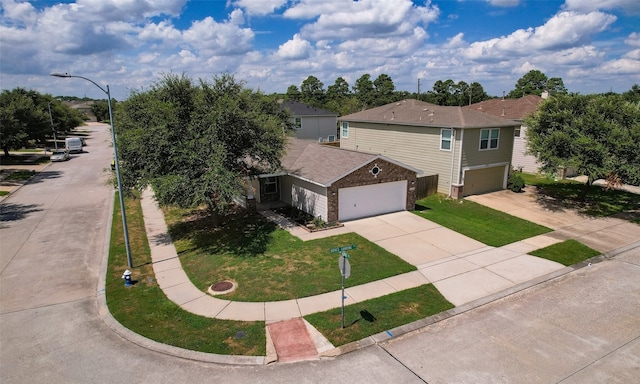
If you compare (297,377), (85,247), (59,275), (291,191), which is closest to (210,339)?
(297,377)

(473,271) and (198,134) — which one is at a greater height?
(198,134)

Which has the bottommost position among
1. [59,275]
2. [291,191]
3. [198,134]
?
[59,275]

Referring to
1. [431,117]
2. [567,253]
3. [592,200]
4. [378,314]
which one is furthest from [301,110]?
[378,314]

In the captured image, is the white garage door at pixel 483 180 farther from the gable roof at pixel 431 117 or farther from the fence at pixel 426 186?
the gable roof at pixel 431 117

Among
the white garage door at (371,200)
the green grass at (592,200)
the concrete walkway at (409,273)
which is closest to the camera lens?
the concrete walkway at (409,273)

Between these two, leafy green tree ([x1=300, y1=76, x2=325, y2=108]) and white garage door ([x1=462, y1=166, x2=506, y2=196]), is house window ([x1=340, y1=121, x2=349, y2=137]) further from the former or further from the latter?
leafy green tree ([x1=300, y1=76, x2=325, y2=108])

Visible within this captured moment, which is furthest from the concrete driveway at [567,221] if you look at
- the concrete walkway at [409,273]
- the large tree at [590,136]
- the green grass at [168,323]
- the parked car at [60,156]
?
the parked car at [60,156]

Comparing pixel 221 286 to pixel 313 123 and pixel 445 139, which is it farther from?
pixel 313 123

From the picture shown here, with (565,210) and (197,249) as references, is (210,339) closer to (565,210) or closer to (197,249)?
(197,249)
